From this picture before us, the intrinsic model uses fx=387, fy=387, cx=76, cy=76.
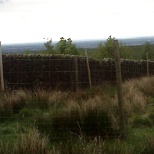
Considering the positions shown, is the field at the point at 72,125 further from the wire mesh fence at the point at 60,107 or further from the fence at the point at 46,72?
the fence at the point at 46,72

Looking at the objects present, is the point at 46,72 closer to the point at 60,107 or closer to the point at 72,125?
the point at 60,107

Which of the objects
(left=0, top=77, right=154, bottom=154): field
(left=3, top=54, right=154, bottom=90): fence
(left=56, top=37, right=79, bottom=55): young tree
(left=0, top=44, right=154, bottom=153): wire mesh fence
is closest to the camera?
(left=0, top=77, right=154, bottom=154): field

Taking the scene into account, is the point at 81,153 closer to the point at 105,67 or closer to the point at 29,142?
the point at 29,142

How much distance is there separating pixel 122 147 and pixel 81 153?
→ 0.62 m

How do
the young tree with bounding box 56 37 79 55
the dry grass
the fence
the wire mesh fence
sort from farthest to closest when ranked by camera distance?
1. the young tree with bounding box 56 37 79 55
2. the fence
3. the wire mesh fence
4. the dry grass

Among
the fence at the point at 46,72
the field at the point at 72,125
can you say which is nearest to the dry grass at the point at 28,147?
the field at the point at 72,125

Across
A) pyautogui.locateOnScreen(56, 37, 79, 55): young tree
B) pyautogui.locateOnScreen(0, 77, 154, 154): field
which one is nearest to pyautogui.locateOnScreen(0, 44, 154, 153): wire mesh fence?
pyautogui.locateOnScreen(0, 77, 154, 154): field

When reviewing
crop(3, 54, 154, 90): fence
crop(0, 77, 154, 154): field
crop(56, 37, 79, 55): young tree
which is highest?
crop(56, 37, 79, 55): young tree

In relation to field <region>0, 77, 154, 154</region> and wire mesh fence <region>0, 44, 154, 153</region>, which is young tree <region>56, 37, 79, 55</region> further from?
field <region>0, 77, 154, 154</region>

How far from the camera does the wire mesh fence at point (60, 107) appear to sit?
18.7 ft

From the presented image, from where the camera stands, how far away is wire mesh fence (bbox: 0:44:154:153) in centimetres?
571

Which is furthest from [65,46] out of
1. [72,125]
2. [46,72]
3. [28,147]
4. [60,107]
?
[28,147]

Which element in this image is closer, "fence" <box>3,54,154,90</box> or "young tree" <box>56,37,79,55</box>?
"fence" <box>3,54,154,90</box>

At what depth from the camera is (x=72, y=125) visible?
6395mm
